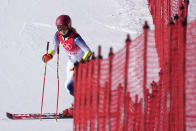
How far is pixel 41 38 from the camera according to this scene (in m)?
8.80

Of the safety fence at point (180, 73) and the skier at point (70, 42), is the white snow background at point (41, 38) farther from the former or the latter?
the safety fence at point (180, 73)

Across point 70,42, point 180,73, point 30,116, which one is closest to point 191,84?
point 180,73

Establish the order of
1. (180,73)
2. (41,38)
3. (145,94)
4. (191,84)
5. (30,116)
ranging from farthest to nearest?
(41,38), (30,116), (191,84), (145,94), (180,73)

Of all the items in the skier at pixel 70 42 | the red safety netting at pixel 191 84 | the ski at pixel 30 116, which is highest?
the skier at pixel 70 42

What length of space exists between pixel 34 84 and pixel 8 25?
10.8 feet

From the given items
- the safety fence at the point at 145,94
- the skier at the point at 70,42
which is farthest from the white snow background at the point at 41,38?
the safety fence at the point at 145,94

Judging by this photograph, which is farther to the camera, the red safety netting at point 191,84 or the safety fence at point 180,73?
the red safety netting at point 191,84

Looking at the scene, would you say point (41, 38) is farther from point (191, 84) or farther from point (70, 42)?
point (191, 84)

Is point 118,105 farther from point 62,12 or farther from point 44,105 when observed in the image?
point 62,12

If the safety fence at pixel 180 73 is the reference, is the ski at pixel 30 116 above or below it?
below

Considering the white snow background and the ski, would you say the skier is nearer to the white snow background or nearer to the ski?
the ski

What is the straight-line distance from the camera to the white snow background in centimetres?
606

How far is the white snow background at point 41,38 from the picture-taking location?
19.9ft

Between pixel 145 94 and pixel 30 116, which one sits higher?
pixel 145 94
